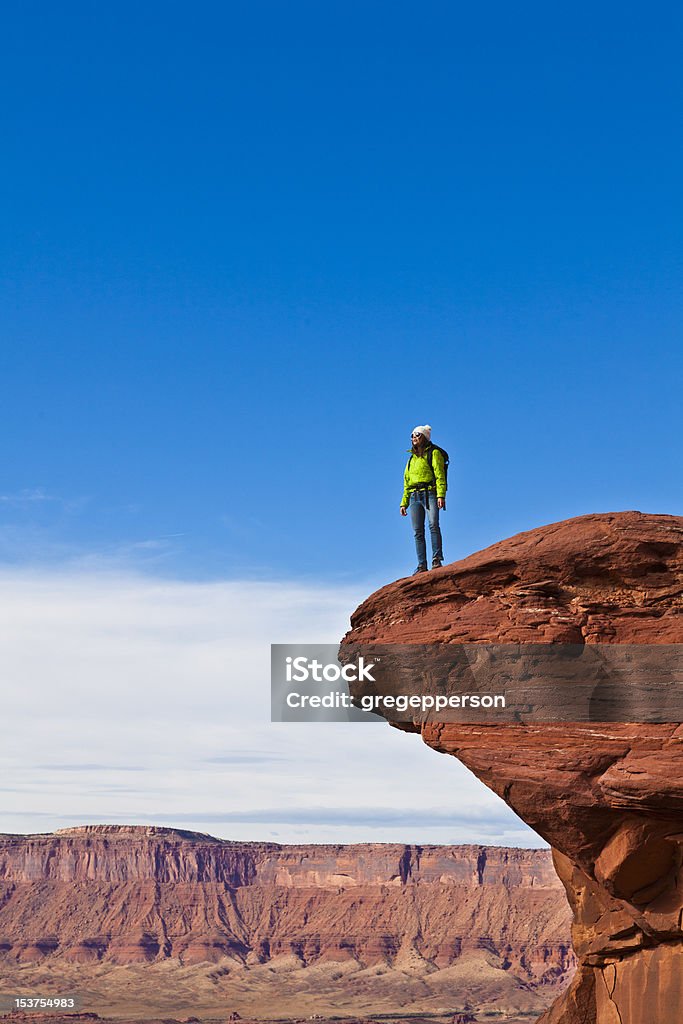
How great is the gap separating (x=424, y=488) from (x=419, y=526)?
744mm

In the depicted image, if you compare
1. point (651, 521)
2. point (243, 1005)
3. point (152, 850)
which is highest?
point (651, 521)

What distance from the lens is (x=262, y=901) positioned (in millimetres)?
189875

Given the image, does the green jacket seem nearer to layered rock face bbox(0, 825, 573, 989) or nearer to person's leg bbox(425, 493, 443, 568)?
person's leg bbox(425, 493, 443, 568)

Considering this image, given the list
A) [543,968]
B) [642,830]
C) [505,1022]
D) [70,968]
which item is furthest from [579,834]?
[70,968]

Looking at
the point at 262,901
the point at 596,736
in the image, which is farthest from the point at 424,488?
the point at 262,901

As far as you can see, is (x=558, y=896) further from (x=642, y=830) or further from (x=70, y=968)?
(x=642, y=830)

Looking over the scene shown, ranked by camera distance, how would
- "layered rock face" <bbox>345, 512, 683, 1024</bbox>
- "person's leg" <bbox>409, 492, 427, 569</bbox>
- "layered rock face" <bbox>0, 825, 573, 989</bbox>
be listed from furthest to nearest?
"layered rock face" <bbox>0, 825, 573, 989</bbox> < "person's leg" <bbox>409, 492, 427, 569</bbox> < "layered rock face" <bbox>345, 512, 683, 1024</bbox>

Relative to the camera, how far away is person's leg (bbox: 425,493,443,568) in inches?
819

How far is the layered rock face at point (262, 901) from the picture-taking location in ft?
567

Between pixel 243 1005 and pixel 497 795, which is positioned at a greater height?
pixel 497 795

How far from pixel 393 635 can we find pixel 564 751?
3534 millimetres

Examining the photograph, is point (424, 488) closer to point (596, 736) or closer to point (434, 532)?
point (434, 532)

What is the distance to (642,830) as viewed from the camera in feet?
61.2
